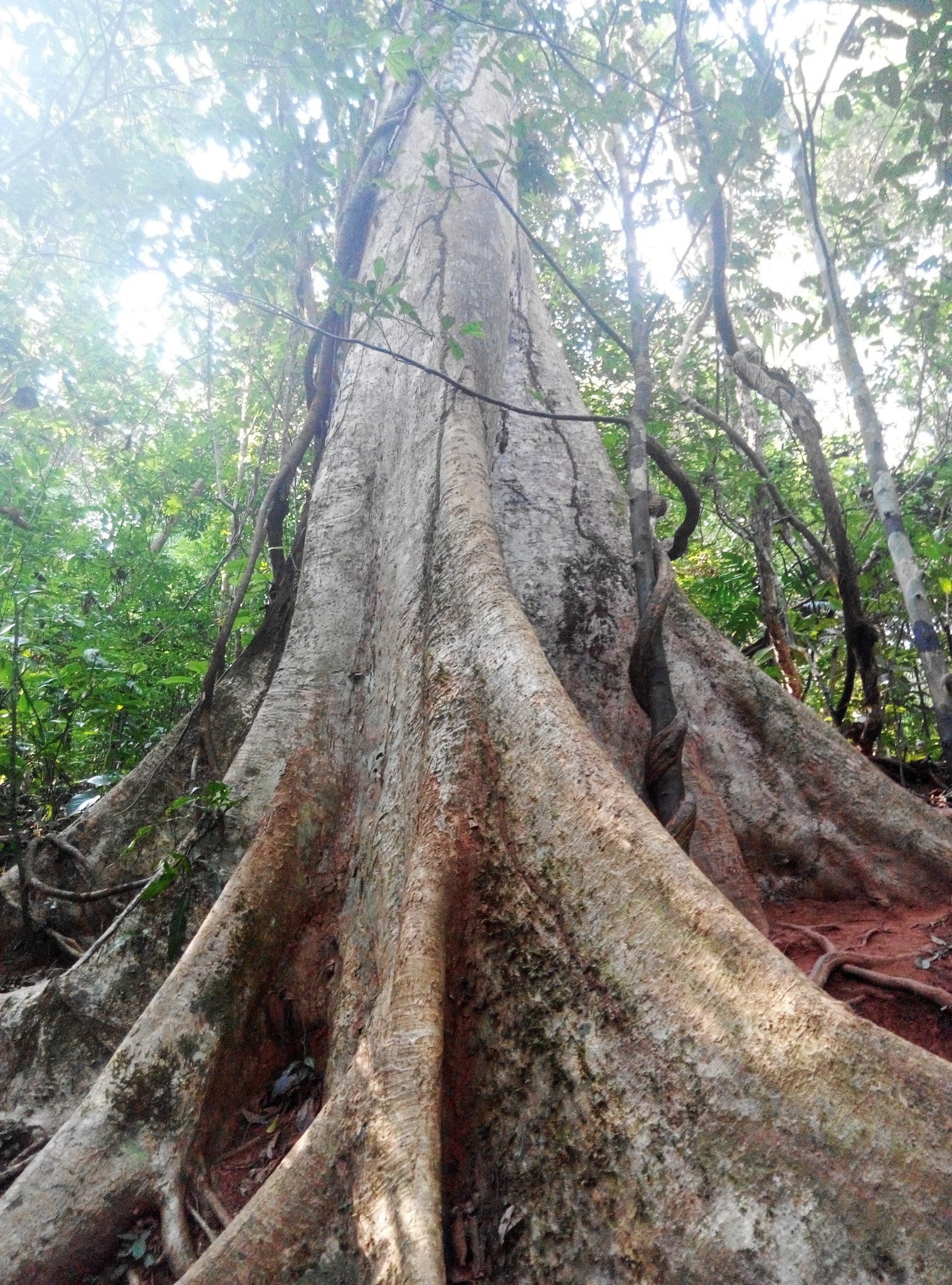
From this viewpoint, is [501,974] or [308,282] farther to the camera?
[308,282]

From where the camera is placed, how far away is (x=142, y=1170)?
6.08 ft

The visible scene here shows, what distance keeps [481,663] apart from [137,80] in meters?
6.11

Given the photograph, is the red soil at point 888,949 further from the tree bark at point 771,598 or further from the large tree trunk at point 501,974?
the tree bark at point 771,598

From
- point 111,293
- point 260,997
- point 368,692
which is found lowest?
point 260,997

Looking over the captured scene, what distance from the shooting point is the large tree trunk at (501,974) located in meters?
1.36

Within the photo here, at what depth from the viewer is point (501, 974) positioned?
1.87 meters

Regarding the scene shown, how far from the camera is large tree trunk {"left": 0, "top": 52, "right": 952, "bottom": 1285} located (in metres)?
1.36

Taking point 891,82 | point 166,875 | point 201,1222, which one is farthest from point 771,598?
point 201,1222

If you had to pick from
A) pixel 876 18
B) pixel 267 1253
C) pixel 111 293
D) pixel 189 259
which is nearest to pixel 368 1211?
pixel 267 1253

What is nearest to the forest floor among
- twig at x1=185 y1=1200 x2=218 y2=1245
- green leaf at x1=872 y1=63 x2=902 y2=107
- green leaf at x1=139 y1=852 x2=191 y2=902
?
twig at x1=185 y1=1200 x2=218 y2=1245

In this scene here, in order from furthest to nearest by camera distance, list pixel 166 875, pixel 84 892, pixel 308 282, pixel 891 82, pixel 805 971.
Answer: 1. pixel 308 282
2. pixel 84 892
3. pixel 891 82
4. pixel 166 875
5. pixel 805 971

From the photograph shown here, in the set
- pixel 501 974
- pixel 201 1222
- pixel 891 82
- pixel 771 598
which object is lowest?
pixel 201 1222

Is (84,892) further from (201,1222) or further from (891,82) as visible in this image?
(891,82)

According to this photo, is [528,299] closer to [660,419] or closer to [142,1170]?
[660,419]
